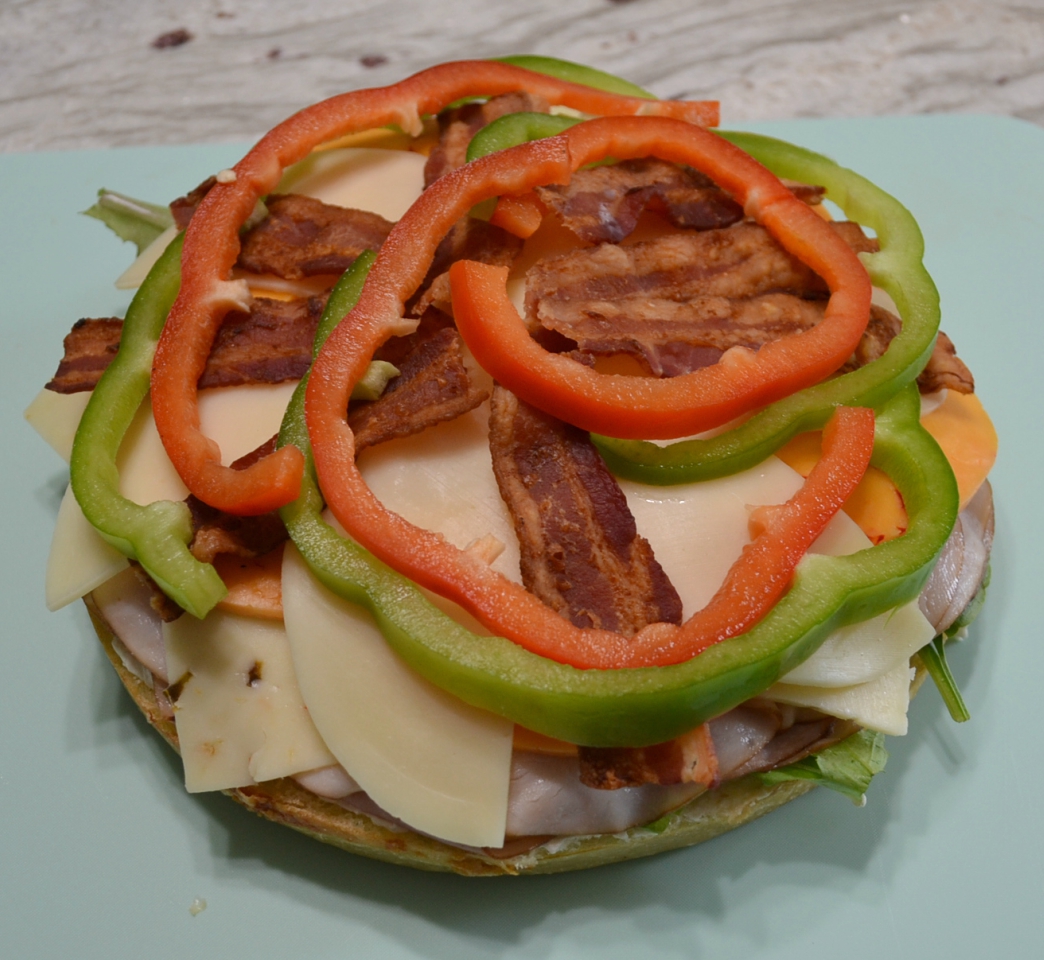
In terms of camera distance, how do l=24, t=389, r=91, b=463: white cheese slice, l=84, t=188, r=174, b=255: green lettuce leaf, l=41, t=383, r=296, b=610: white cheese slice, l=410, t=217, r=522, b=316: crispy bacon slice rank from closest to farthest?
1. l=41, t=383, r=296, b=610: white cheese slice
2. l=410, t=217, r=522, b=316: crispy bacon slice
3. l=24, t=389, r=91, b=463: white cheese slice
4. l=84, t=188, r=174, b=255: green lettuce leaf

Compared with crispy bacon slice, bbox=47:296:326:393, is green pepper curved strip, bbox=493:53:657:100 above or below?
above

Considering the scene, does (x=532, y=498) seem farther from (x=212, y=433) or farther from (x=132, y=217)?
(x=132, y=217)

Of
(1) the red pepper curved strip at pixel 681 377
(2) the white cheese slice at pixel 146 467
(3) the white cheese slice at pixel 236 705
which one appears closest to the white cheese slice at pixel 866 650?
(1) the red pepper curved strip at pixel 681 377

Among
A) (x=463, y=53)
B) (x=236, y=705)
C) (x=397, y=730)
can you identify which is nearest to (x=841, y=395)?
(x=397, y=730)

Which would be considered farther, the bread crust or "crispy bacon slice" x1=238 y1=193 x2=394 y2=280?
"crispy bacon slice" x1=238 y1=193 x2=394 y2=280

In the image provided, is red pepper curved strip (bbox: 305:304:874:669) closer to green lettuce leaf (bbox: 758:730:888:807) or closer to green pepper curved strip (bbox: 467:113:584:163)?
green lettuce leaf (bbox: 758:730:888:807)

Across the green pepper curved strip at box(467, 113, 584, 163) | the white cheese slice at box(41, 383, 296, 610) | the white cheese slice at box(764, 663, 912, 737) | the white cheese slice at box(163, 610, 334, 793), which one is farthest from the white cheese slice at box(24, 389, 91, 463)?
the white cheese slice at box(764, 663, 912, 737)

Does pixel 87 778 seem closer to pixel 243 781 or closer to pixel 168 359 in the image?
pixel 243 781

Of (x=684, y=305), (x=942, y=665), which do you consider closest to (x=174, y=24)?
(x=684, y=305)
